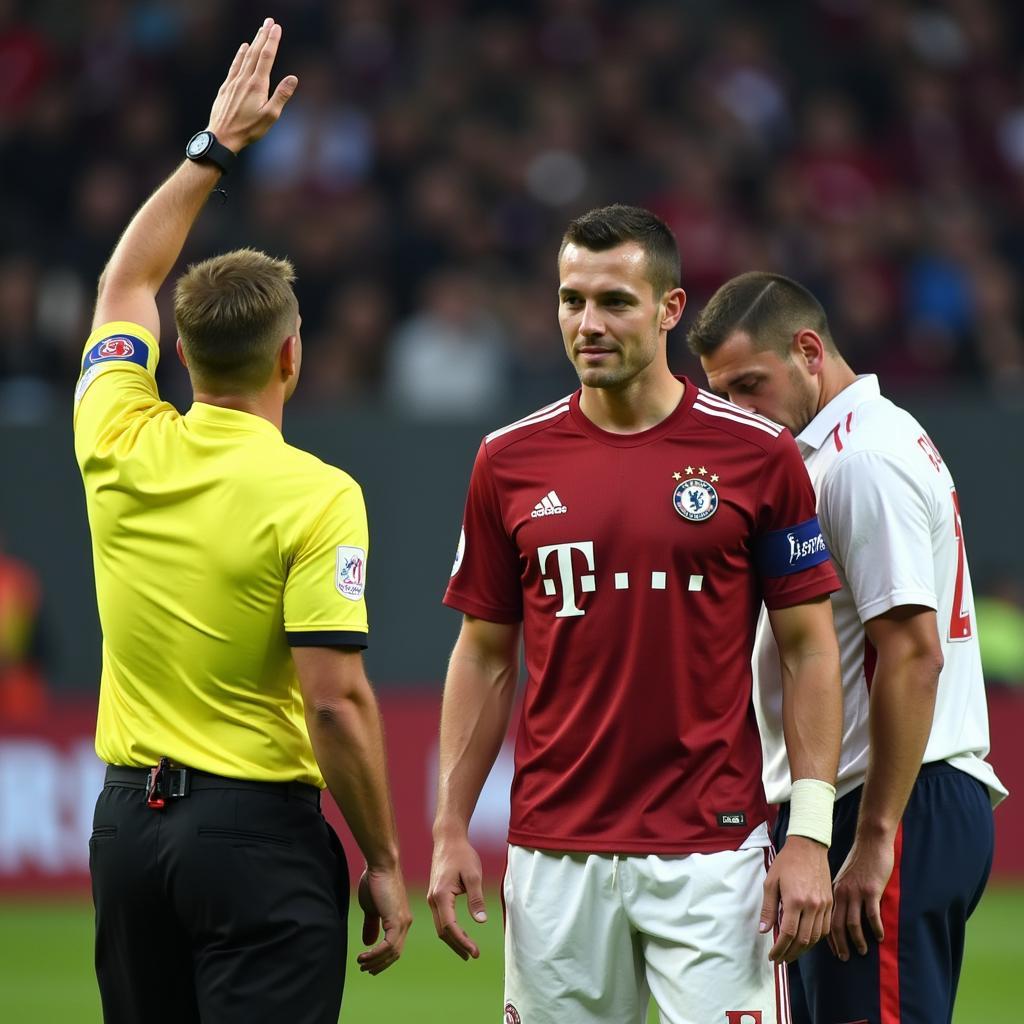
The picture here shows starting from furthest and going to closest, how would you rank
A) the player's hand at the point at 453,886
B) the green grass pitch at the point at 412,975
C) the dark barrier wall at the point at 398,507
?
the dark barrier wall at the point at 398,507 < the green grass pitch at the point at 412,975 < the player's hand at the point at 453,886

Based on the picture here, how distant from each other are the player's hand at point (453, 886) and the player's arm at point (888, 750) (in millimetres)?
830

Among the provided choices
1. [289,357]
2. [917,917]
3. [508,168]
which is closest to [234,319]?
[289,357]

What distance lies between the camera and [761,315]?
470cm

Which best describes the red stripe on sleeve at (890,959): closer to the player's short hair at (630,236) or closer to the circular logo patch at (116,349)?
the player's short hair at (630,236)

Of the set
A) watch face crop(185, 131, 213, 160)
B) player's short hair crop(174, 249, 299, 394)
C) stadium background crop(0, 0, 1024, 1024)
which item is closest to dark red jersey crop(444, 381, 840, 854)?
player's short hair crop(174, 249, 299, 394)

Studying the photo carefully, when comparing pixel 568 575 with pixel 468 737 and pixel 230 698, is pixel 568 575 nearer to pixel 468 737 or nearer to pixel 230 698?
pixel 468 737

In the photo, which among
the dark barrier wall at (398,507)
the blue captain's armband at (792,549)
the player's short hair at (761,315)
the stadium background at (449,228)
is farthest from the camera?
the dark barrier wall at (398,507)

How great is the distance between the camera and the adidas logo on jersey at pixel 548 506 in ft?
14.2

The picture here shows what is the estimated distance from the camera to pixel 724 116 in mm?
14656

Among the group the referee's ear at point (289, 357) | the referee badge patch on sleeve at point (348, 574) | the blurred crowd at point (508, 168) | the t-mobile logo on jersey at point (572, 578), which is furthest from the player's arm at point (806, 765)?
the blurred crowd at point (508, 168)

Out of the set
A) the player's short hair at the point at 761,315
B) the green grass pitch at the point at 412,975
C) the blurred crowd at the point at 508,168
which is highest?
the blurred crowd at the point at 508,168

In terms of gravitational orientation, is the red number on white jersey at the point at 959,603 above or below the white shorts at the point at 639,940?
above

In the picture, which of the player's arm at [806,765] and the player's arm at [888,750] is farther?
the player's arm at [888,750]

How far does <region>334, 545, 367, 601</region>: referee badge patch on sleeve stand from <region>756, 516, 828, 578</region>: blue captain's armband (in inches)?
36.0
